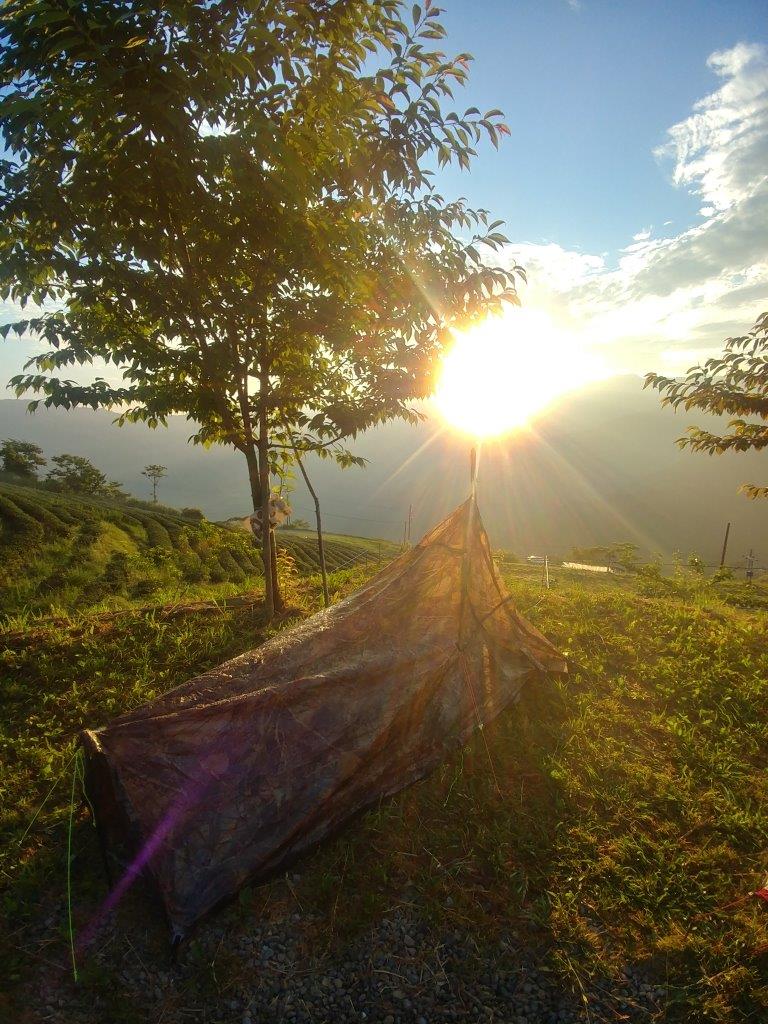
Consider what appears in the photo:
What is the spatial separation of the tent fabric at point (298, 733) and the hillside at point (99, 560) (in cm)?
438

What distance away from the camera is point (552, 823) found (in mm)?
4047

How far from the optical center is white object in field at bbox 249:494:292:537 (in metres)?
7.15

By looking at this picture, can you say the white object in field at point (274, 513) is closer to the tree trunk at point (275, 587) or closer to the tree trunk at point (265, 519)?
the tree trunk at point (265, 519)

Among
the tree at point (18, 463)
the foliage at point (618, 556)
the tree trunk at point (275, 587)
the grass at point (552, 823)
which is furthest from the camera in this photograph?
the tree at point (18, 463)

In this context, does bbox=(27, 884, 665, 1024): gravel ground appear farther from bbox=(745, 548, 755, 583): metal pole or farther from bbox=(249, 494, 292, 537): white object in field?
bbox=(745, 548, 755, 583): metal pole

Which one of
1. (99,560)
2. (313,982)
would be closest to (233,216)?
(313,982)

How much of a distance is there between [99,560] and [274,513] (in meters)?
10.3

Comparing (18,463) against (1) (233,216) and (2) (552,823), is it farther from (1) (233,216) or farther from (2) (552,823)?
(2) (552,823)

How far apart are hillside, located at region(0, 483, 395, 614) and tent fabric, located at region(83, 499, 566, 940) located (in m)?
4.38

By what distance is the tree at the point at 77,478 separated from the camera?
122 ft

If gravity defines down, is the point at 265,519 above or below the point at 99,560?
above

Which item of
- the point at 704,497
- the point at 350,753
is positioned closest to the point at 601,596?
the point at 350,753

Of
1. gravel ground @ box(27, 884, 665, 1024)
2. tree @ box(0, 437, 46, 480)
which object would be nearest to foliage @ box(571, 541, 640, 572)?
gravel ground @ box(27, 884, 665, 1024)

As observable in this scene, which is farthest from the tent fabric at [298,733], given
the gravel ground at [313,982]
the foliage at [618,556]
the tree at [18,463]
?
the tree at [18,463]
